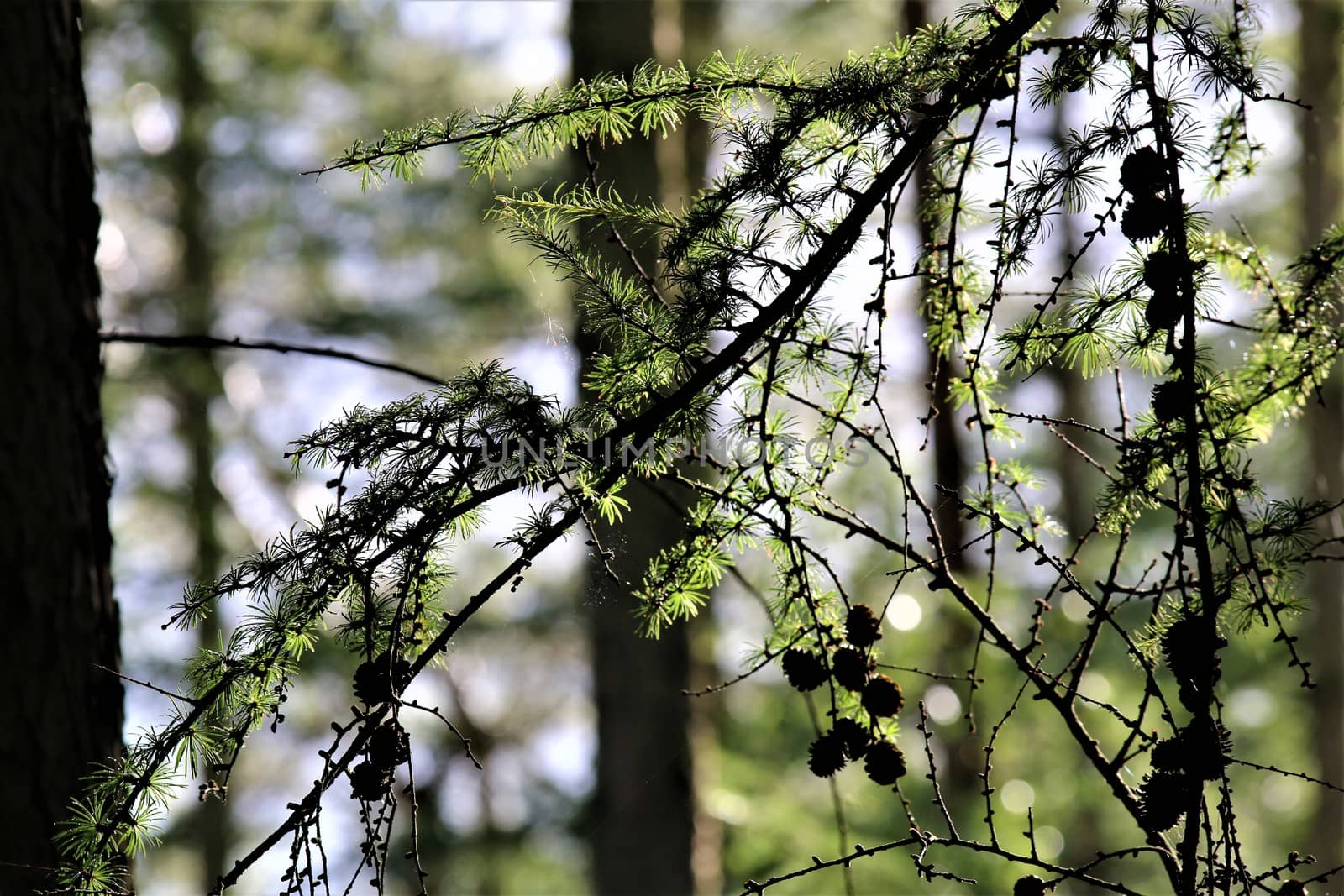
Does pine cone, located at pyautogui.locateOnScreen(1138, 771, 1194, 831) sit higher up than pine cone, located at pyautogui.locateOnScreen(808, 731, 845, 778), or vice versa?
pine cone, located at pyautogui.locateOnScreen(808, 731, 845, 778)

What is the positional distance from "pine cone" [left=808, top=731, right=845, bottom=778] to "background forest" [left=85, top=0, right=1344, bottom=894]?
1523 millimetres

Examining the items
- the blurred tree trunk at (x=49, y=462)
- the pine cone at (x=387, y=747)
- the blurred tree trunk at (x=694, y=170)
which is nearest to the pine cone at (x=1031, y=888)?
the pine cone at (x=387, y=747)

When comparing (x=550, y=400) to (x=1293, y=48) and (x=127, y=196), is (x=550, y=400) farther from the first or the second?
(x=1293, y=48)

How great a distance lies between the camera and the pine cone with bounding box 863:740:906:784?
978 millimetres

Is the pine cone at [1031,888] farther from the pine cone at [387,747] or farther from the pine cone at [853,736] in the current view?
the pine cone at [387,747]

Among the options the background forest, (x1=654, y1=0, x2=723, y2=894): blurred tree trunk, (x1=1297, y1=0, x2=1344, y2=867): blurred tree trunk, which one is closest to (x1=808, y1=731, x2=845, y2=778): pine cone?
(x1=654, y1=0, x2=723, y2=894): blurred tree trunk

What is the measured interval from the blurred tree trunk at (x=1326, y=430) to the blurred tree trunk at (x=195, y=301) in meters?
4.98

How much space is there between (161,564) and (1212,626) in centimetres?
577

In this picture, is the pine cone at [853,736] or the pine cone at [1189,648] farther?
the pine cone at [853,736]

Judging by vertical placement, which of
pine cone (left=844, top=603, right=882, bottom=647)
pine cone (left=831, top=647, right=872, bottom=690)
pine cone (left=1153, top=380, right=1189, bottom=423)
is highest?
pine cone (left=1153, top=380, right=1189, bottom=423)

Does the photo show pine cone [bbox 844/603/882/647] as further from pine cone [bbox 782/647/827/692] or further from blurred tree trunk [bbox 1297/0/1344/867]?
blurred tree trunk [bbox 1297/0/1344/867]

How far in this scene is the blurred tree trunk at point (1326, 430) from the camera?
191 inches

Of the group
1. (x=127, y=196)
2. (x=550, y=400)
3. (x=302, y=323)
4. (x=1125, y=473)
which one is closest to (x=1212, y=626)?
(x=1125, y=473)

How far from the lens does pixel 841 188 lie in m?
0.98
